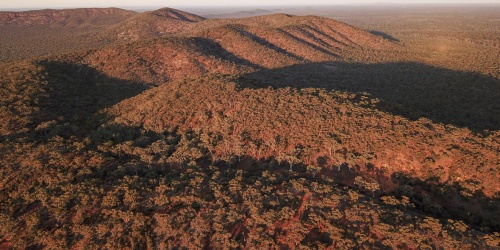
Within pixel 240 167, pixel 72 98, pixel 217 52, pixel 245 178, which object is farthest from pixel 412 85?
pixel 72 98

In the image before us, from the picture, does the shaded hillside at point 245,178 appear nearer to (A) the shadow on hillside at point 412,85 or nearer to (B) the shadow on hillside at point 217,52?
(A) the shadow on hillside at point 412,85

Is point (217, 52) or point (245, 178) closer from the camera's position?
point (245, 178)

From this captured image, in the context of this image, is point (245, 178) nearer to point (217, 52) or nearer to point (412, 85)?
point (412, 85)

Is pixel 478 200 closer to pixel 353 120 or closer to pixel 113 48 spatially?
pixel 353 120

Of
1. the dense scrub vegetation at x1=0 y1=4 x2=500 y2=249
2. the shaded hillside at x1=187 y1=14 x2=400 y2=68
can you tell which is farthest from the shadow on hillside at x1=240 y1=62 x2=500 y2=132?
the shaded hillside at x1=187 y1=14 x2=400 y2=68

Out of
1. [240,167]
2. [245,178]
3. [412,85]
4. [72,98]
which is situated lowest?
[240,167]

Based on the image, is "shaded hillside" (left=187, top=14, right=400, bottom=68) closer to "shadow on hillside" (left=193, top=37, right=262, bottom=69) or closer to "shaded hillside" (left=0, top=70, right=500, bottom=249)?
"shadow on hillside" (left=193, top=37, right=262, bottom=69)
